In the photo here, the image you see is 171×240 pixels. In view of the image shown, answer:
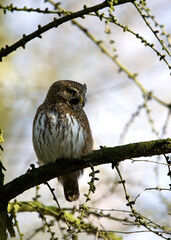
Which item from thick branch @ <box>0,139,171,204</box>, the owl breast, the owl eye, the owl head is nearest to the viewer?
thick branch @ <box>0,139,171,204</box>

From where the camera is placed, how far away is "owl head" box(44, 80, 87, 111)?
568 cm

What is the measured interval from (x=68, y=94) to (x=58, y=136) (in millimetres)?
911

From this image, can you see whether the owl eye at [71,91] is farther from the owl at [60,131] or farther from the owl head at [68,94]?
the owl at [60,131]

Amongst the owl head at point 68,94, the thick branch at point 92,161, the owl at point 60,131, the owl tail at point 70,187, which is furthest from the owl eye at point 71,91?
the thick branch at point 92,161

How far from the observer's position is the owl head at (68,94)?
568cm

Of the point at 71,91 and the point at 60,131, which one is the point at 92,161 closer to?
the point at 60,131

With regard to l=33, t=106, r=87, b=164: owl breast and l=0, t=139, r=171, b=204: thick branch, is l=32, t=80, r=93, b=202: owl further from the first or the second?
l=0, t=139, r=171, b=204: thick branch

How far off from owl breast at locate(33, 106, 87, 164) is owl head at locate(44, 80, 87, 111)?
1.42ft

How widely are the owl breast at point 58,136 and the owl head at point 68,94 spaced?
0.43 meters

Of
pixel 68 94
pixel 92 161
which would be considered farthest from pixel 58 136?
pixel 92 161

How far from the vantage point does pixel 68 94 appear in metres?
5.81

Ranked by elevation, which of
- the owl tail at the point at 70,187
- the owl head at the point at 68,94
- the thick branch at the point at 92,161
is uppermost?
the owl head at the point at 68,94

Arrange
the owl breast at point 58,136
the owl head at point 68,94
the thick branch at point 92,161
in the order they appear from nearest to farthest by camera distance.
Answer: the thick branch at point 92,161 → the owl breast at point 58,136 → the owl head at point 68,94

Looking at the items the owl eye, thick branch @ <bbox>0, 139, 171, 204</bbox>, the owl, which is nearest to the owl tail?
the owl
